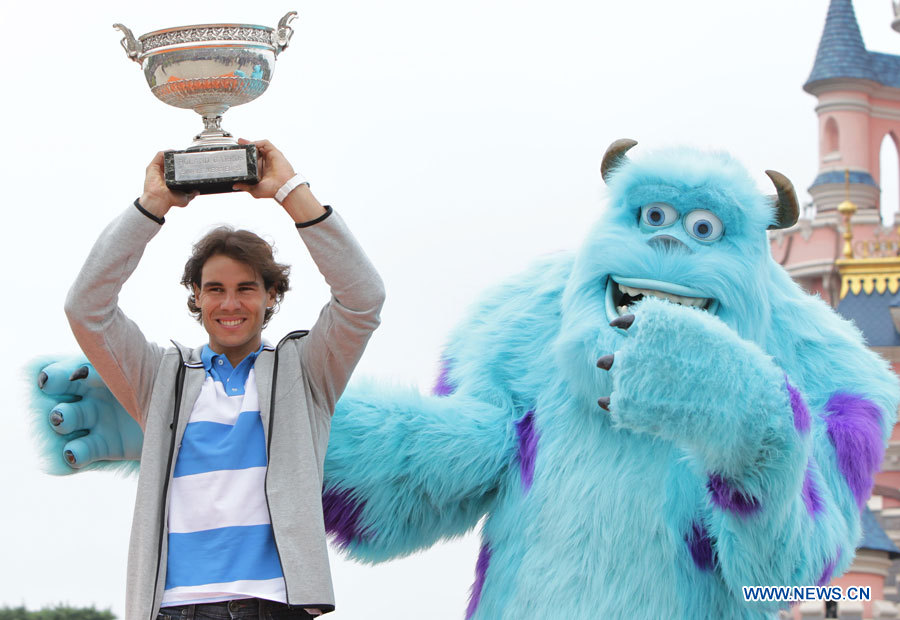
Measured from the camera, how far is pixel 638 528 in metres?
4.02

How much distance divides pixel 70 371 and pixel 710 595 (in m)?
1.73

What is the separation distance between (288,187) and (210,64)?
16.2 inches

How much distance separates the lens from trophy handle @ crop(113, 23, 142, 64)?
148 inches

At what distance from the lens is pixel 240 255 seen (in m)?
3.62

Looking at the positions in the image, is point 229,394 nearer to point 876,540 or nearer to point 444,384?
point 444,384

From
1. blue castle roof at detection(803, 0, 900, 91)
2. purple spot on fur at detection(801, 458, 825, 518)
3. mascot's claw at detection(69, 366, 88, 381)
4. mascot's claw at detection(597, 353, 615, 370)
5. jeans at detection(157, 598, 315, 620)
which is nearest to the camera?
jeans at detection(157, 598, 315, 620)

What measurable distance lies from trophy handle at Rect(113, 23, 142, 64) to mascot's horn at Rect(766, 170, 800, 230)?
5.45ft

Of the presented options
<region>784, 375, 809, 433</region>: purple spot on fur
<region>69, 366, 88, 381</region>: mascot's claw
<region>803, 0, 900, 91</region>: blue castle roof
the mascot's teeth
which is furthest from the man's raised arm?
Result: <region>803, 0, 900, 91</region>: blue castle roof

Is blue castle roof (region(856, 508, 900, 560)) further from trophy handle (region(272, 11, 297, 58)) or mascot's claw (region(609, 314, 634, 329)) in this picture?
trophy handle (region(272, 11, 297, 58))

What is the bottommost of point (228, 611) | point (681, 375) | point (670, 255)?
point (228, 611)

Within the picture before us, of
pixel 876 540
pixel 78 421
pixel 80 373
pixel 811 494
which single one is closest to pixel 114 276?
pixel 80 373

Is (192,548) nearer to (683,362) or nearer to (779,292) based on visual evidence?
(683,362)

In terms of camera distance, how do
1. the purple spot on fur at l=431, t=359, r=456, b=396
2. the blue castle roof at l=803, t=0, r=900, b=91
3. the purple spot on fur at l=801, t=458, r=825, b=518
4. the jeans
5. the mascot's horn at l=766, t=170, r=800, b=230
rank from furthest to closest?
the blue castle roof at l=803, t=0, r=900, b=91 < the purple spot on fur at l=431, t=359, r=456, b=396 < the mascot's horn at l=766, t=170, r=800, b=230 < the purple spot on fur at l=801, t=458, r=825, b=518 < the jeans

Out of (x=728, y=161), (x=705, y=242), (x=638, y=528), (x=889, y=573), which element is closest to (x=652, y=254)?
(x=705, y=242)
